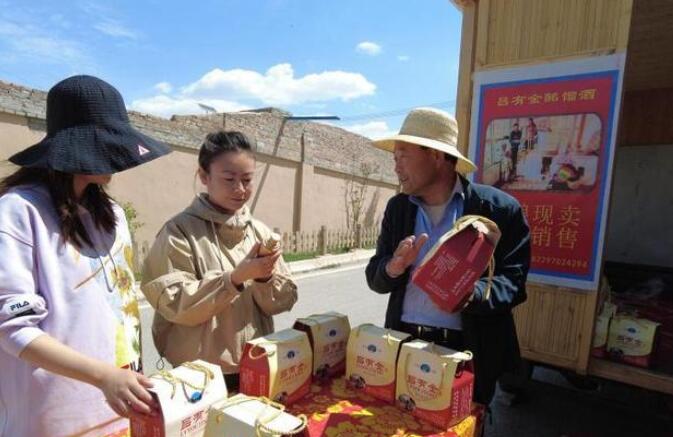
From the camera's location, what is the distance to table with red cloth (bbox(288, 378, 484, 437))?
1.21 metres

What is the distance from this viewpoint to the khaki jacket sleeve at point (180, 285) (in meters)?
1.39

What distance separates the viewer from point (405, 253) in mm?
1476

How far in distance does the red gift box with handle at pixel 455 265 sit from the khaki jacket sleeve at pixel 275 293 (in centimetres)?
55

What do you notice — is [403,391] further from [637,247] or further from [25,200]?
[637,247]

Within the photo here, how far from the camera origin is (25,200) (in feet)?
3.42

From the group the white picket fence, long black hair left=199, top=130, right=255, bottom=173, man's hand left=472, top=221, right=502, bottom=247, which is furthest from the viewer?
the white picket fence

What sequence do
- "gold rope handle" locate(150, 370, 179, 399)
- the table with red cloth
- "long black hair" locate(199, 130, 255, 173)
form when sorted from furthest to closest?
1. "long black hair" locate(199, 130, 255, 173)
2. the table with red cloth
3. "gold rope handle" locate(150, 370, 179, 399)

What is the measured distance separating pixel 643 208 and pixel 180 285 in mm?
4834

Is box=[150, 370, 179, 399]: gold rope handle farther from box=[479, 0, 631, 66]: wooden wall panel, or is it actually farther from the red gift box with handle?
box=[479, 0, 631, 66]: wooden wall panel

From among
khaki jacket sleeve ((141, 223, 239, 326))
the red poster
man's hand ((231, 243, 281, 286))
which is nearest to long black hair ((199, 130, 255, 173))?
khaki jacket sleeve ((141, 223, 239, 326))

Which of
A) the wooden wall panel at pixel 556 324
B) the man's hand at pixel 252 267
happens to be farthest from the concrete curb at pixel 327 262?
the man's hand at pixel 252 267

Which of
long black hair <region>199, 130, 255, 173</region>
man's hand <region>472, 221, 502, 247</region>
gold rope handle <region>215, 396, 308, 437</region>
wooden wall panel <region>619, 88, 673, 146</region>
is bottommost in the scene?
gold rope handle <region>215, 396, 308, 437</region>

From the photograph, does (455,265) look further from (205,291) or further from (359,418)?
(205,291)

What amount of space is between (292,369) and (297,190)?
10.5 metres
